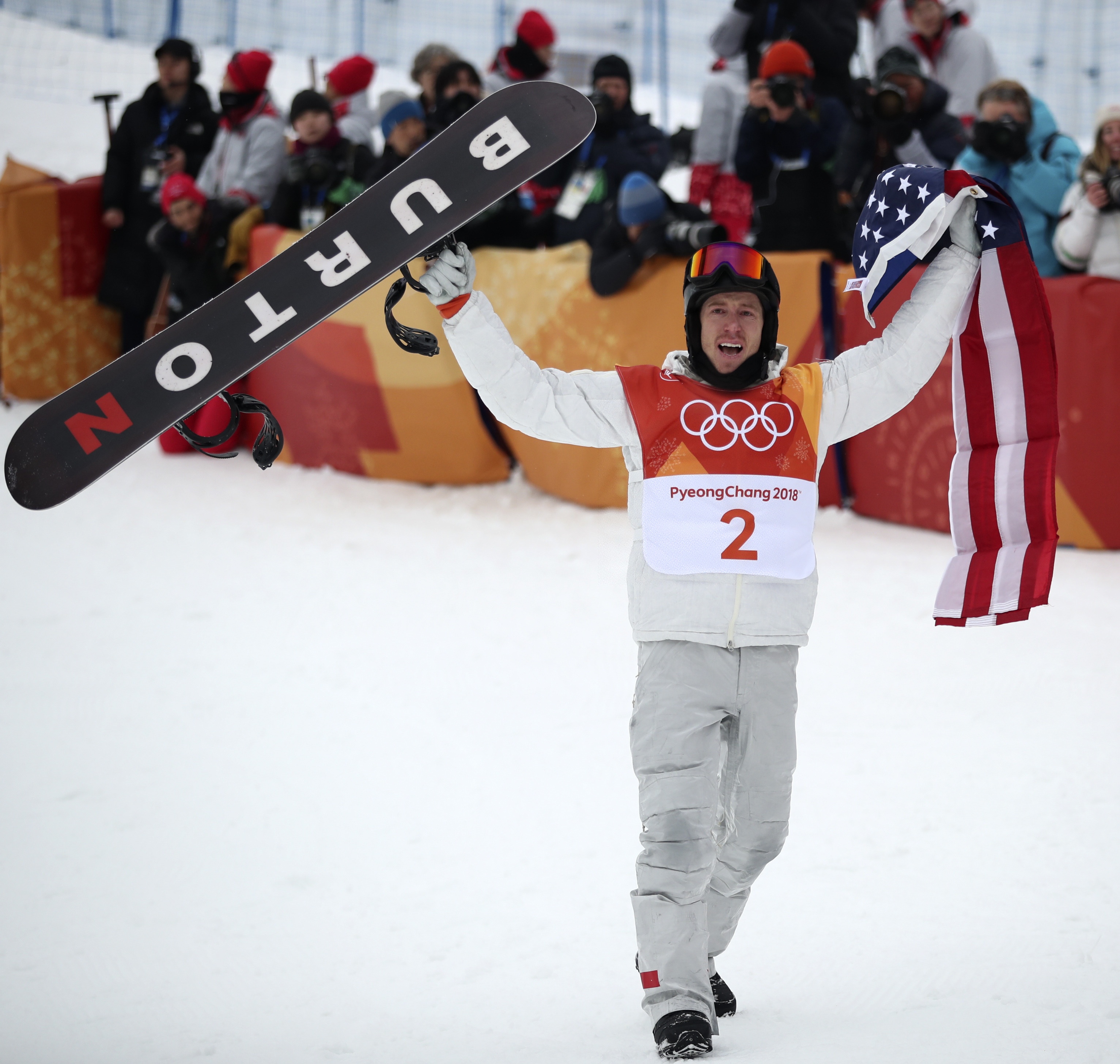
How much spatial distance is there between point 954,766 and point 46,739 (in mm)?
2989

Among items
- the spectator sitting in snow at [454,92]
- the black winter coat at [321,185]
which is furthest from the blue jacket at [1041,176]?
the black winter coat at [321,185]

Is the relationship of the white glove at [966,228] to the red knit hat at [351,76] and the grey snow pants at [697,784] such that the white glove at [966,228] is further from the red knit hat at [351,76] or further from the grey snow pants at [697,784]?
the red knit hat at [351,76]

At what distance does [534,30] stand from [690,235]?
7.59 feet

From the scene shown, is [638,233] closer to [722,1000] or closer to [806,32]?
[806,32]

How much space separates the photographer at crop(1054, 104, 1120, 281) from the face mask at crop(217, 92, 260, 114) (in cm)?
490

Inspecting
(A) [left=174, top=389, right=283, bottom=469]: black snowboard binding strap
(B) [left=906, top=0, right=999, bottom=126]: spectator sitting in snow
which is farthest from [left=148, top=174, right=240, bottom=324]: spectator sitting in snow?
(A) [left=174, top=389, right=283, bottom=469]: black snowboard binding strap

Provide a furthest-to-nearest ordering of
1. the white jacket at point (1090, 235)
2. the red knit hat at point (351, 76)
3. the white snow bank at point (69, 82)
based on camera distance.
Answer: the white snow bank at point (69, 82)
the red knit hat at point (351, 76)
the white jacket at point (1090, 235)

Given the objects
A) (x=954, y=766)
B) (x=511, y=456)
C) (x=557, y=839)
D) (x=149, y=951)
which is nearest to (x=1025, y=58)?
(x=511, y=456)

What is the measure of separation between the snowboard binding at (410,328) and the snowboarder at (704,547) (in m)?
0.04

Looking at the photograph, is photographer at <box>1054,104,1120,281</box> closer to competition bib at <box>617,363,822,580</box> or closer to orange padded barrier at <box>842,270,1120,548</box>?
orange padded barrier at <box>842,270,1120,548</box>

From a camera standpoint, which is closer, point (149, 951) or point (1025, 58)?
point (149, 951)

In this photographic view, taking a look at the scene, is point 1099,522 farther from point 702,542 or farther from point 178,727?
point 178,727

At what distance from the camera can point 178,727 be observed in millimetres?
4301

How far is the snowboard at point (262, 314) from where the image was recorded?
8.27 ft
